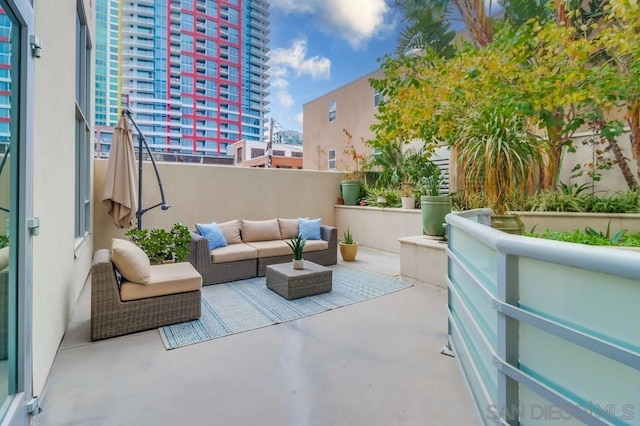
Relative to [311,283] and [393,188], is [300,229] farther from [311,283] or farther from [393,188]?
[393,188]

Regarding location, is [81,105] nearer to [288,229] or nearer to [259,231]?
[259,231]

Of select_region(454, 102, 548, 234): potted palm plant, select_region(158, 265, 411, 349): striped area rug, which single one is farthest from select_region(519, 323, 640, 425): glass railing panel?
select_region(454, 102, 548, 234): potted palm plant

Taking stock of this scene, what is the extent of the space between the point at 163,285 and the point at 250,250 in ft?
6.45

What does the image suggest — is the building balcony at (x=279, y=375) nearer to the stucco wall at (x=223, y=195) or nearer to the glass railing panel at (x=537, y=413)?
the glass railing panel at (x=537, y=413)

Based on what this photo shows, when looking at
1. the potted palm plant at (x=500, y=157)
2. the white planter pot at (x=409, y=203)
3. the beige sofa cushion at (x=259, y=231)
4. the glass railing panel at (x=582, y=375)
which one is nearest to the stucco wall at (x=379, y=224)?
the white planter pot at (x=409, y=203)

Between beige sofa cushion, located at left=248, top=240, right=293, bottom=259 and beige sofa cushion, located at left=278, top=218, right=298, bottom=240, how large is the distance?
17.2 inches

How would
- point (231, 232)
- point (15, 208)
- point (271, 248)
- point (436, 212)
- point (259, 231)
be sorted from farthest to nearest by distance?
point (259, 231) < point (231, 232) < point (436, 212) < point (271, 248) < point (15, 208)

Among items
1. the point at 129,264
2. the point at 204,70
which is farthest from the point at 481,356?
the point at 204,70

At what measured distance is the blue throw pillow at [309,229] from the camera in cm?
612

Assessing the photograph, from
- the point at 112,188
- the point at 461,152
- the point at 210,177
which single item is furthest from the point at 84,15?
the point at 461,152

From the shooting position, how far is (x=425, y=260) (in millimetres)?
4926

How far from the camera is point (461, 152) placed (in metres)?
3.97

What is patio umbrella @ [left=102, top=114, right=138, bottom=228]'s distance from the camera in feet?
16.7

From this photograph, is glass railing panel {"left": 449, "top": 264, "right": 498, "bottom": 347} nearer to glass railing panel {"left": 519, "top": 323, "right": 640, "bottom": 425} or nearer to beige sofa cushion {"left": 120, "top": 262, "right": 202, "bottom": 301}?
glass railing panel {"left": 519, "top": 323, "right": 640, "bottom": 425}
